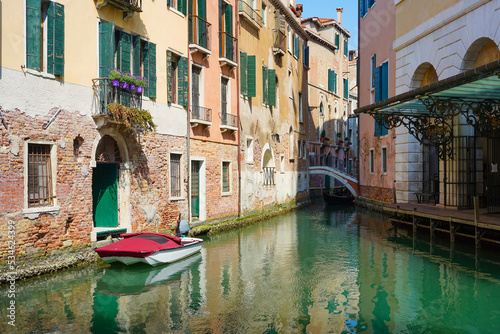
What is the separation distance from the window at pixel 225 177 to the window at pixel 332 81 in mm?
24363

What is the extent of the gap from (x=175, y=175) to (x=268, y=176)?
8.56 meters

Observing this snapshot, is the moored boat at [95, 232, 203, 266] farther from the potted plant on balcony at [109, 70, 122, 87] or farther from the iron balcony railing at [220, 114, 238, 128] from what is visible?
the iron balcony railing at [220, 114, 238, 128]

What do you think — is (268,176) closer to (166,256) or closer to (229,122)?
(229,122)

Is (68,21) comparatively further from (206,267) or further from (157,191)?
(206,267)

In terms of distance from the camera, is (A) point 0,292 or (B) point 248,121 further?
(B) point 248,121

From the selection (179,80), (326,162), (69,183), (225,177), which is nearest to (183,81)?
(179,80)

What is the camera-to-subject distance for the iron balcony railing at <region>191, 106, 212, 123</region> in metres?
15.7

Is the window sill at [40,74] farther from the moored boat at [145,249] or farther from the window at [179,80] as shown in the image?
the window at [179,80]

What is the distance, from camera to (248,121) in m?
20.1

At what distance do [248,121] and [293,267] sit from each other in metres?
9.78

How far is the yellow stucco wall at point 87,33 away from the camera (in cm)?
896

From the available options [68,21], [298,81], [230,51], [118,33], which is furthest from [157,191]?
[298,81]

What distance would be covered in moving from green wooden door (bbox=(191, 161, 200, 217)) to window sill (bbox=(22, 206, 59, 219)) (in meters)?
6.31

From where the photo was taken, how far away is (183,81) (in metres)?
14.8
